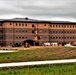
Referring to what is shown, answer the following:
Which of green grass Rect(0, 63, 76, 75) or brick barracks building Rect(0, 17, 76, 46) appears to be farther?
brick barracks building Rect(0, 17, 76, 46)

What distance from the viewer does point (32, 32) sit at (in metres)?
78.5

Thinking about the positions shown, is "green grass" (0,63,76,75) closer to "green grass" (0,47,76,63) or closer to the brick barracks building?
"green grass" (0,47,76,63)

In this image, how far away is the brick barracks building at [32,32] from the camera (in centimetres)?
7556

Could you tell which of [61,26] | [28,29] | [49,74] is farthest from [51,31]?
[49,74]

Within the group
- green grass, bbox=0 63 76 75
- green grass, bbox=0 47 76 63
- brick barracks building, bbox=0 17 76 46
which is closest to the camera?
green grass, bbox=0 63 76 75

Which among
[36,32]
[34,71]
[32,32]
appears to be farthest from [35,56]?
[36,32]

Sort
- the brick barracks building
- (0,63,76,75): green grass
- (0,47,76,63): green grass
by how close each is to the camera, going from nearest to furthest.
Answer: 1. (0,63,76,75): green grass
2. (0,47,76,63): green grass
3. the brick barracks building

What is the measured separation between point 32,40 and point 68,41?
1532 centimetres

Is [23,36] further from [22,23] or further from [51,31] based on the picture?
[51,31]

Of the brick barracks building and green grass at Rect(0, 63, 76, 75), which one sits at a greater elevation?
the brick barracks building

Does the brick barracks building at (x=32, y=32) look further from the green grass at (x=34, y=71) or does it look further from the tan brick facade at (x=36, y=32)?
the green grass at (x=34, y=71)

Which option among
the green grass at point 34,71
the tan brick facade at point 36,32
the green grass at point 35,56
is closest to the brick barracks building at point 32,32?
the tan brick facade at point 36,32

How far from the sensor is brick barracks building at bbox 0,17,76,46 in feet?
248

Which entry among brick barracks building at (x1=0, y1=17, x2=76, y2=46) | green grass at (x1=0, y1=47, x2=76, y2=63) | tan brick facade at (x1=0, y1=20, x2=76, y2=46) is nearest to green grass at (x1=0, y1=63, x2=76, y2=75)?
green grass at (x1=0, y1=47, x2=76, y2=63)
